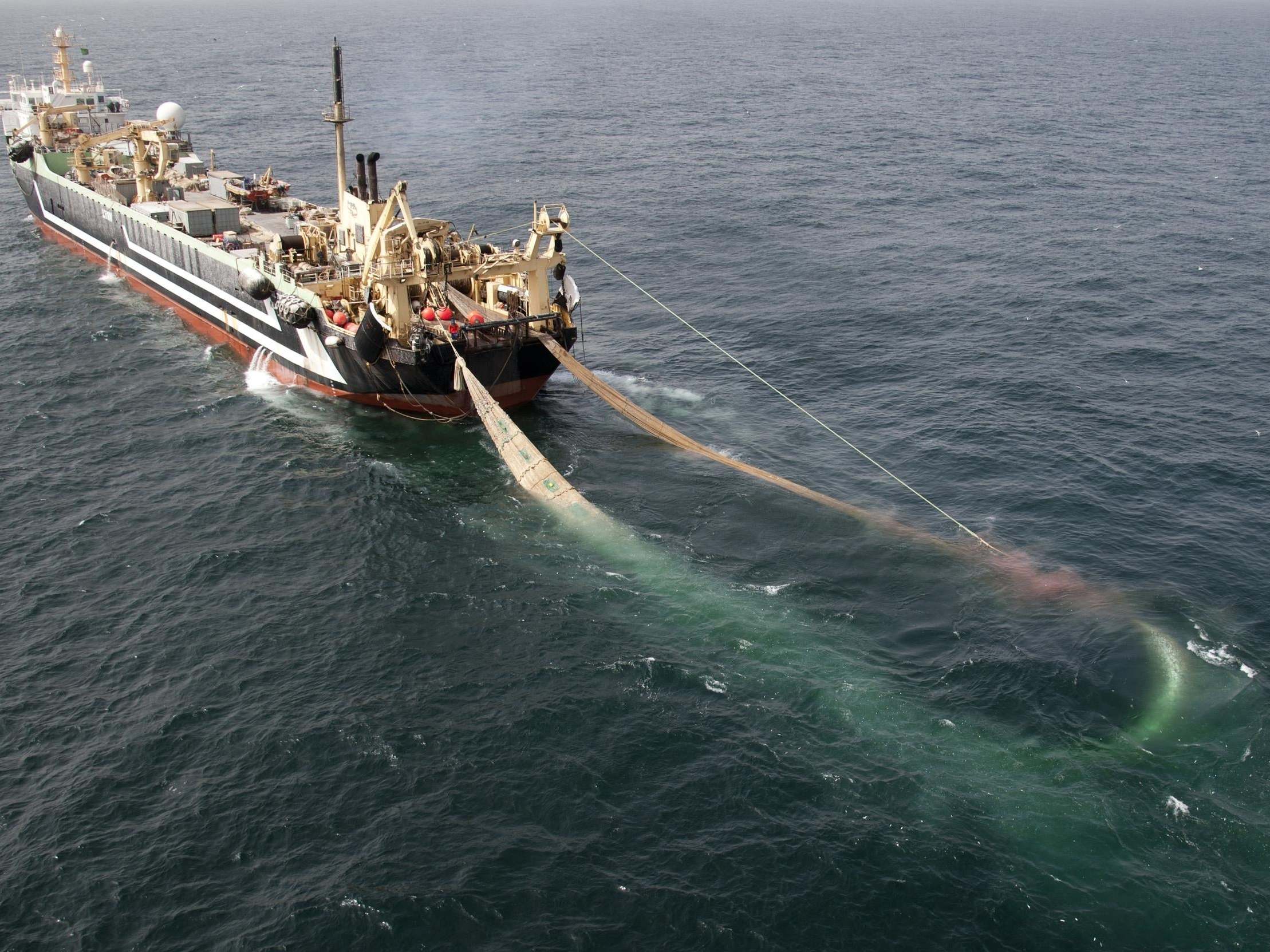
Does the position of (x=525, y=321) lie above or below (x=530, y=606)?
above

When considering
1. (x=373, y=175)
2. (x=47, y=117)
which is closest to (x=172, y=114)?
(x=47, y=117)

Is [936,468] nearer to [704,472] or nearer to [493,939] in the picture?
[704,472]

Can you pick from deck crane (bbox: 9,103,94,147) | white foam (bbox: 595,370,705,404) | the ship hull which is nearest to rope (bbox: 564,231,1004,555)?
white foam (bbox: 595,370,705,404)

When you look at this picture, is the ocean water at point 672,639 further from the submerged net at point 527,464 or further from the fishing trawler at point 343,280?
the fishing trawler at point 343,280

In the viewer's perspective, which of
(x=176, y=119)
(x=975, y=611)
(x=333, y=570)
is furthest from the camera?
(x=176, y=119)

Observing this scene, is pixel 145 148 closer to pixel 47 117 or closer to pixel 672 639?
pixel 47 117

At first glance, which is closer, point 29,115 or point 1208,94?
point 29,115

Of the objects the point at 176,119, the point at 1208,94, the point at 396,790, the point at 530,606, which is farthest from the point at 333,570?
the point at 1208,94
